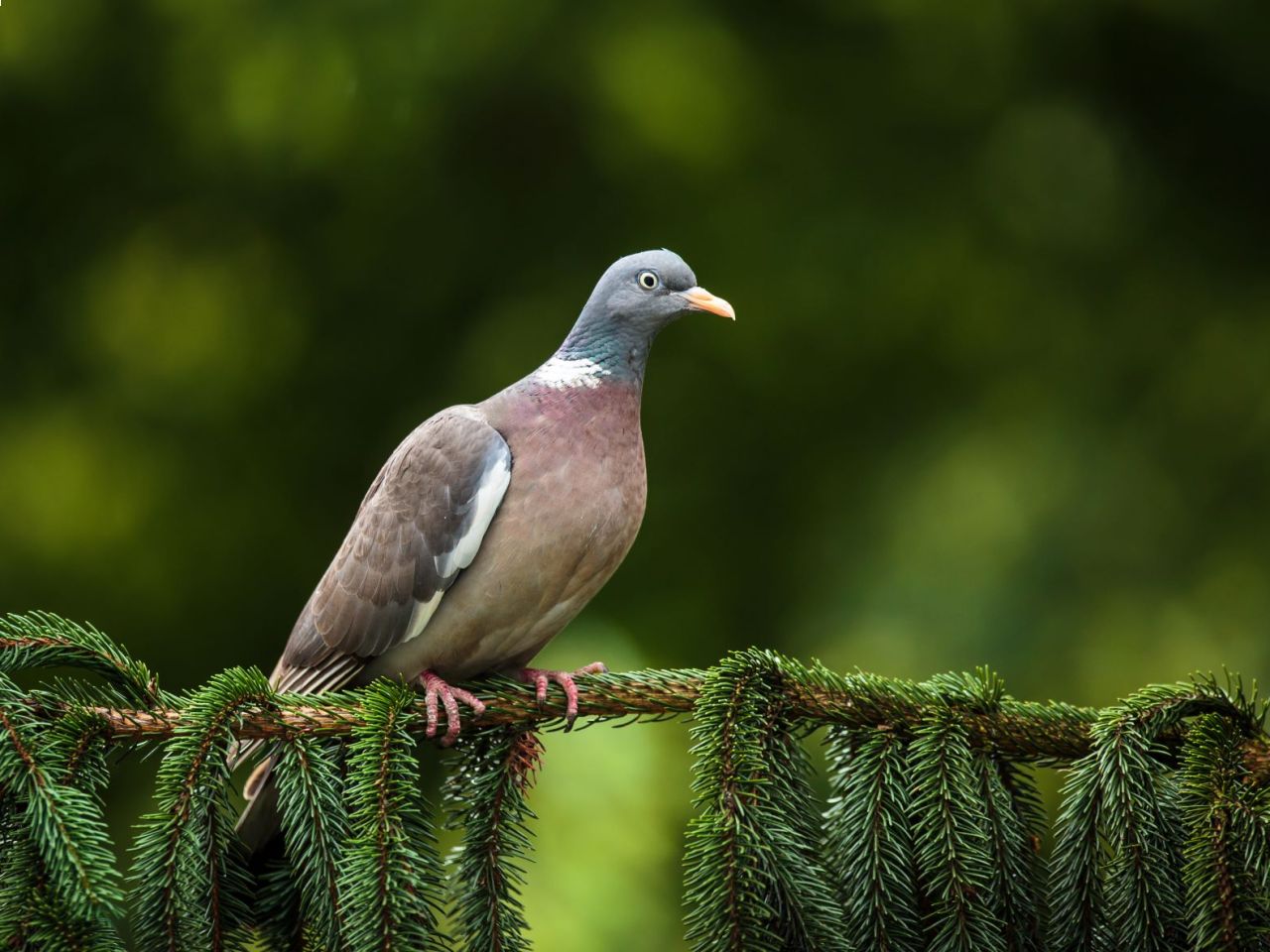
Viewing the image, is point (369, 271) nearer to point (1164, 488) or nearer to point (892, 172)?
point (892, 172)

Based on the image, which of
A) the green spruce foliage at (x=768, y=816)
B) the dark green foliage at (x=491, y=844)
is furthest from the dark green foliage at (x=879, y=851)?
the dark green foliage at (x=491, y=844)

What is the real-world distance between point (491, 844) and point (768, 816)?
0.53 metres

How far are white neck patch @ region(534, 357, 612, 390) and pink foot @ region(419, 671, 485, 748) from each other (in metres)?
0.82

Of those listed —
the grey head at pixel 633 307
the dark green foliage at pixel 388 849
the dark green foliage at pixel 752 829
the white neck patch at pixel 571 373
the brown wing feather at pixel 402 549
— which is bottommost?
the dark green foliage at pixel 388 849

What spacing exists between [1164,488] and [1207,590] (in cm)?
50

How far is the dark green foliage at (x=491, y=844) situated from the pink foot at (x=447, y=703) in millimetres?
81

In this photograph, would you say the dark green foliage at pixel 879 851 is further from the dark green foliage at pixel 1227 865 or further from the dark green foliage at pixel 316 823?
the dark green foliage at pixel 316 823

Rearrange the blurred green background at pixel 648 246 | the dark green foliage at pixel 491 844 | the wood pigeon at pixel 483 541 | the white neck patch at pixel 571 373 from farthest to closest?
the blurred green background at pixel 648 246, the white neck patch at pixel 571 373, the wood pigeon at pixel 483 541, the dark green foliage at pixel 491 844

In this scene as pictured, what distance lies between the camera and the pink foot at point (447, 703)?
9.49 feet

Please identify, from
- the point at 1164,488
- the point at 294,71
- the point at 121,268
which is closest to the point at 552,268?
the point at 294,71

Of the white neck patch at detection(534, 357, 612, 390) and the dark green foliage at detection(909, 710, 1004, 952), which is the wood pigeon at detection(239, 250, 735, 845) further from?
the dark green foliage at detection(909, 710, 1004, 952)

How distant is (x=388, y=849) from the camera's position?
235 centimetres

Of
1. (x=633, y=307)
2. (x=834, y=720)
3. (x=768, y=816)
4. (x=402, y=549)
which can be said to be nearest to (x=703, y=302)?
(x=633, y=307)

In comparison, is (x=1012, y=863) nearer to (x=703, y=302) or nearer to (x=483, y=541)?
(x=483, y=541)
